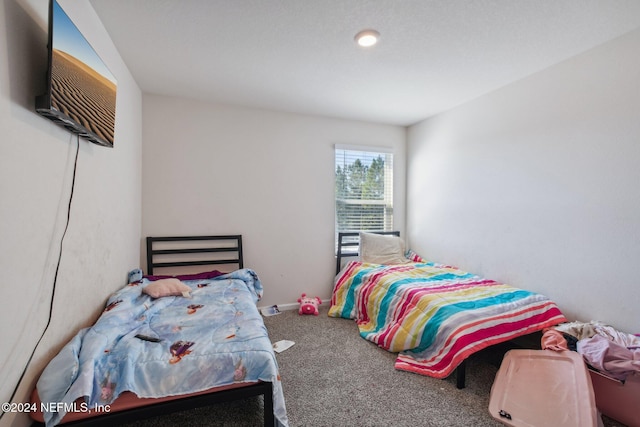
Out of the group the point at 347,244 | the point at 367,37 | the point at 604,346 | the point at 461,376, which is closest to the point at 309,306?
the point at 347,244

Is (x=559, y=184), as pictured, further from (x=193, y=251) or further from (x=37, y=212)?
(x=193, y=251)

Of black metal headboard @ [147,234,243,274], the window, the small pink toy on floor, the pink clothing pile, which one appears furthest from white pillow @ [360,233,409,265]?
the pink clothing pile

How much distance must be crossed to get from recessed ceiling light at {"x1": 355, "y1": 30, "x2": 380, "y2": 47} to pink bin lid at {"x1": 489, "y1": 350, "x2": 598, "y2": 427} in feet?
7.88

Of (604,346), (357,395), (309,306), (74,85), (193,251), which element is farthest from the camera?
(309,306)

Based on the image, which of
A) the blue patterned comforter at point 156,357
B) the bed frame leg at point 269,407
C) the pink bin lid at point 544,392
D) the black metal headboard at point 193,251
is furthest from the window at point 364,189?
the bed frame leg at point 269,407

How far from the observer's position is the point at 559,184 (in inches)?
88.4

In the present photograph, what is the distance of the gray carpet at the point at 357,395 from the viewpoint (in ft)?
5.32

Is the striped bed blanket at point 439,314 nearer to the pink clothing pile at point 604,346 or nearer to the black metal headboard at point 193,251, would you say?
the pink clothing pile at point 604,346

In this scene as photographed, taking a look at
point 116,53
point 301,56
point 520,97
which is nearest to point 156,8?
point 116,53

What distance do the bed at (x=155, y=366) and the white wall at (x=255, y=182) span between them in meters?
1.24

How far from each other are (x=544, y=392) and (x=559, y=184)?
153 centimetres

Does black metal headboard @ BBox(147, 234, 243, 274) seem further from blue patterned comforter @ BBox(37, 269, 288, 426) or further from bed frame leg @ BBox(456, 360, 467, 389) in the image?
bed frame leg @ BBox(456, 360, 467, 389)

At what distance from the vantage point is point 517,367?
1.90m

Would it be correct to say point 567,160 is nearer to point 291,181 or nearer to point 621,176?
point 621,176
